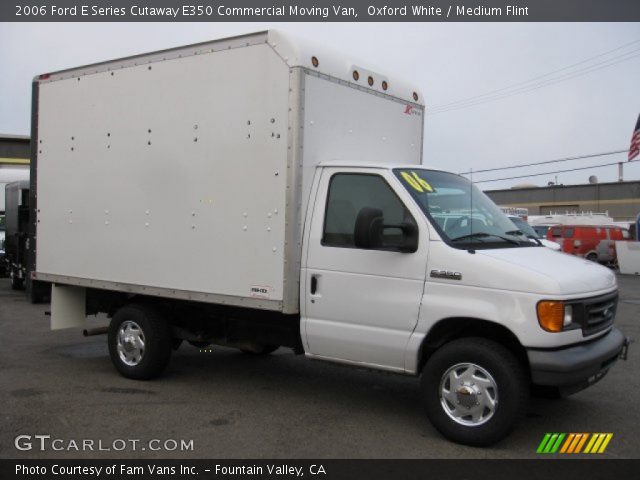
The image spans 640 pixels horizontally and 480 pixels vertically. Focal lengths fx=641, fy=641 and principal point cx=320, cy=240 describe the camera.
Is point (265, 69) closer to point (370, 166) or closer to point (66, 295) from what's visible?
point (370, 166)

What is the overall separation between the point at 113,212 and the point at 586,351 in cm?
486

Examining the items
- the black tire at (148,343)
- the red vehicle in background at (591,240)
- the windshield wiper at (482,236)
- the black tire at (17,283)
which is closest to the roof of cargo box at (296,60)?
the windshield wiper at (482,236)

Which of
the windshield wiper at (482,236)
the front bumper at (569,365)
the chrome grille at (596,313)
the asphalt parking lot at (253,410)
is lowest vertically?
the asphalt parking lot at (253,410)

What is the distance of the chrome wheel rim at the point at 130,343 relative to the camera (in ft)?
22.2

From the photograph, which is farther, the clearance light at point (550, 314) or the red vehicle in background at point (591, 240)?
the red vehicle in background at point (591, 240)

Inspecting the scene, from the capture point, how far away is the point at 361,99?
6215mm

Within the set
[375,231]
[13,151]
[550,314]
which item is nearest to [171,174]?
[375,231]

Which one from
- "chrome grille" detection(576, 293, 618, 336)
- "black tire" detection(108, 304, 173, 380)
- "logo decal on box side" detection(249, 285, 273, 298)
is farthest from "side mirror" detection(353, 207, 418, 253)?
"black tire" detection(108, 304, 173, 380)

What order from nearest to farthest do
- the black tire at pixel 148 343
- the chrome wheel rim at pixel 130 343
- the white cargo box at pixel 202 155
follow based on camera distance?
the white cargo box at pixel 202 155 < the black tire at pixel 148 343 < the chrome wheel rim at pixel 130 343

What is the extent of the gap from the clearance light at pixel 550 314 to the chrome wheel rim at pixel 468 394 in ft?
1.85

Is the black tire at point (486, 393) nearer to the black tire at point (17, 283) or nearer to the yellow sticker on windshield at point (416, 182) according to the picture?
the yellow sticker on windshield at point (416, 182)

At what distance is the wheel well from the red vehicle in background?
2337cm

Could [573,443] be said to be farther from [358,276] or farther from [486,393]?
[358,276]

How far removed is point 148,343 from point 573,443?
A: 4144 mm
